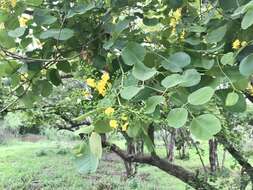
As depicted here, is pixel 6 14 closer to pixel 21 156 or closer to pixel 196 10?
pixel 196 10

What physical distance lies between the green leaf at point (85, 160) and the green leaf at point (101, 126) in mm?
36

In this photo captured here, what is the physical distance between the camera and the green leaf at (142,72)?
863mm

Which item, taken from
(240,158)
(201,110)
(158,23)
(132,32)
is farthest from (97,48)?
(240,158)

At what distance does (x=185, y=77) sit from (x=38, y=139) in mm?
17360

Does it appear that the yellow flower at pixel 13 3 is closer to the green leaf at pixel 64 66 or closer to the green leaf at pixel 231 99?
the green leaf at pixel 64 66

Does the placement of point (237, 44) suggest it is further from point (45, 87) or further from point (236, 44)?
point (45, 87)

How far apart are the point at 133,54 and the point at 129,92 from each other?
12cm

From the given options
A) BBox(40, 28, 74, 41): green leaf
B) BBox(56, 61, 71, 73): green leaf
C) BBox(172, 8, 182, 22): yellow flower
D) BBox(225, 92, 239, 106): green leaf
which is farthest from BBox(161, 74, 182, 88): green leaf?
BBox(56, 61, 71, 73): green leaf

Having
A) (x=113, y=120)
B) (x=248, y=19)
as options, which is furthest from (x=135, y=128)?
(x=248, y=19)

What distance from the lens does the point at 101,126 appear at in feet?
2.86

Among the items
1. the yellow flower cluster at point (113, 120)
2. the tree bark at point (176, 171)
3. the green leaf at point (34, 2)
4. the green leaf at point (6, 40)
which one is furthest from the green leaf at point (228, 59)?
the tree bark at point (176, 171)

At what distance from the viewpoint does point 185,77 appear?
85 cm

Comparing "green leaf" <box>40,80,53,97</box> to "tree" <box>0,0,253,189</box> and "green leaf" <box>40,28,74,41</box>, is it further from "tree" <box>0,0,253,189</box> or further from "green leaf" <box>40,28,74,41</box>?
→ "green leaf" <box>40,28,74,41</box>

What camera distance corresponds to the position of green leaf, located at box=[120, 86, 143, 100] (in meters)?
0.84
